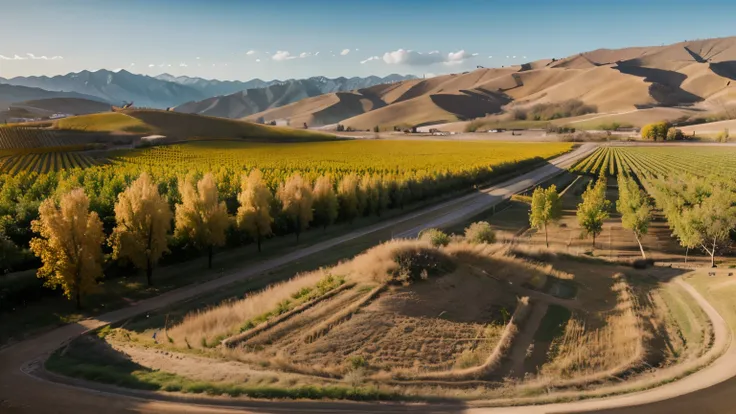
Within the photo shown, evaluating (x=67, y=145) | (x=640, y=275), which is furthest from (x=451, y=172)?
(x=67, y=145)

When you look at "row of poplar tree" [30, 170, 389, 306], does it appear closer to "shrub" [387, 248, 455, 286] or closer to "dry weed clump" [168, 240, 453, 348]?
"dry weed clump" [168, 240, 453, 348]

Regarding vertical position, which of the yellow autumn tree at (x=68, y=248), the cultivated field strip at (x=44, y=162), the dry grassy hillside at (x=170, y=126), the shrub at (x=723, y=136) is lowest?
the yellow autumn tree at (x=68, y=248)

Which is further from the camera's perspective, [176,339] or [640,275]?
[640,275]

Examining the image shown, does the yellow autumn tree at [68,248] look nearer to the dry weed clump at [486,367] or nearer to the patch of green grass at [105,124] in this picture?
the dry weed clump at [486,367]

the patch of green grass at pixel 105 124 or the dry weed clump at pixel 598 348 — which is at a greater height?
the patch of green grass at pixel 105 124

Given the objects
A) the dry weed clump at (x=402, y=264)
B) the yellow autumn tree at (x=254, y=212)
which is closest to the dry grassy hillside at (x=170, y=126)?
the yellow autumn tree at (x=254, y=212)

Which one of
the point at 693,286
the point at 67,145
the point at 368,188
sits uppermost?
the point at 67,145

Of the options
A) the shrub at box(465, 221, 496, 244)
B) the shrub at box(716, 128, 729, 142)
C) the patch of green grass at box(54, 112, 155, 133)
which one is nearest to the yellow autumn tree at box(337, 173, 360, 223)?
the shrub at box(465, 221, 496, 244)

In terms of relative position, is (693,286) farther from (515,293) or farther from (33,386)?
(33,386)

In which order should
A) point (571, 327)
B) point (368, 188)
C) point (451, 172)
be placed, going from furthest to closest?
point (451, 172) < point (368, 188) < point (571, 327)
